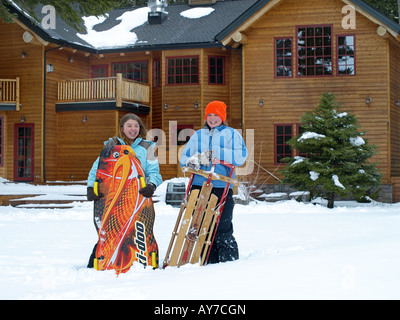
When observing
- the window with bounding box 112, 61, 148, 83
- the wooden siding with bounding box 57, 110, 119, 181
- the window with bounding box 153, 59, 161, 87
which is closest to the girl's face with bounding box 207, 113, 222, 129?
the wooden siding with bounding box 57, 110, 119, 181

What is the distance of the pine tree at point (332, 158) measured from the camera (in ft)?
46.3

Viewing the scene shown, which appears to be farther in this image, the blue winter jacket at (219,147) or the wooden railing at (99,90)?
the wooden railing at (99,90)

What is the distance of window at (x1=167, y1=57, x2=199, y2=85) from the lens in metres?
20.0

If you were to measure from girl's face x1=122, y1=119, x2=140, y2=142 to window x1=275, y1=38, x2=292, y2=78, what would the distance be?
505 inches

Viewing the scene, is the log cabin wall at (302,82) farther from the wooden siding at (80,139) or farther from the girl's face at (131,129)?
the girl's face at (131,129)

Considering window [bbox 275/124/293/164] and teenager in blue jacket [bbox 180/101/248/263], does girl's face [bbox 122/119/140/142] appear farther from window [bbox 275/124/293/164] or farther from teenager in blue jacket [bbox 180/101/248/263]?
window [bbox 275/124/293/164]

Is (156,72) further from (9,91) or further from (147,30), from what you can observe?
(9,91)

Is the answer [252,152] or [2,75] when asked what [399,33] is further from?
[2,75]

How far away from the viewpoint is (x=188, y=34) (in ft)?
66.6

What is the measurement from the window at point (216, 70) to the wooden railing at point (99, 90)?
2.72 metres

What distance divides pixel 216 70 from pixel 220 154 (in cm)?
1507

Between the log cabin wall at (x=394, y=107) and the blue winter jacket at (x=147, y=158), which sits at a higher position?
the log cabin wall at (x=394, y=107)

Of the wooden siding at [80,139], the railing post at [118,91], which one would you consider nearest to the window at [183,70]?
the railing post at [118,91]
